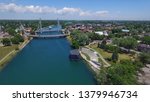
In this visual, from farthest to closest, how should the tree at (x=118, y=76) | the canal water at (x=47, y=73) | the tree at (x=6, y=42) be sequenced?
the tree at (x=6, y=42), the canal water at (x=47, y=73), the tree at (x=118, y=76)

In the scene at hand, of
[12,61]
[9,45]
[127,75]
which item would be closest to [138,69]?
[127,75]

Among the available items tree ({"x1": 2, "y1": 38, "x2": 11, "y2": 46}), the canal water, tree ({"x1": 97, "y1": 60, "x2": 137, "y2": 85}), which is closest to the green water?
the canal water

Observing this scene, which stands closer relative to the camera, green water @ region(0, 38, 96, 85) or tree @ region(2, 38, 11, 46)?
green water @ region(0, 38, 96, 85)

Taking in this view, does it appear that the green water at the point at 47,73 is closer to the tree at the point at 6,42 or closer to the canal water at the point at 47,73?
the canal water at the point at 47,73

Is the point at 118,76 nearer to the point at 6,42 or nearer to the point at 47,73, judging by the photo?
the point at 47,73

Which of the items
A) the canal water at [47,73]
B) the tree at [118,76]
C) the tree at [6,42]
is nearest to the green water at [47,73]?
the canal water at [47,73]

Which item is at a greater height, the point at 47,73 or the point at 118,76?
the point at 118,76

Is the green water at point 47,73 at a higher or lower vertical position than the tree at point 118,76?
lower

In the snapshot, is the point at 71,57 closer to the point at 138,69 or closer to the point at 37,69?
the point at 37,69

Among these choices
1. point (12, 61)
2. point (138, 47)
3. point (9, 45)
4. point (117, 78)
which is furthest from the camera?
point (9, 45)

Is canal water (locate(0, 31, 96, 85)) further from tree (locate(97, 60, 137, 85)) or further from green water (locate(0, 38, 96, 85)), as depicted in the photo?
tree (locate(97, 60, 137, 85))

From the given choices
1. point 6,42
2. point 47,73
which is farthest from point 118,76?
point 6,42
